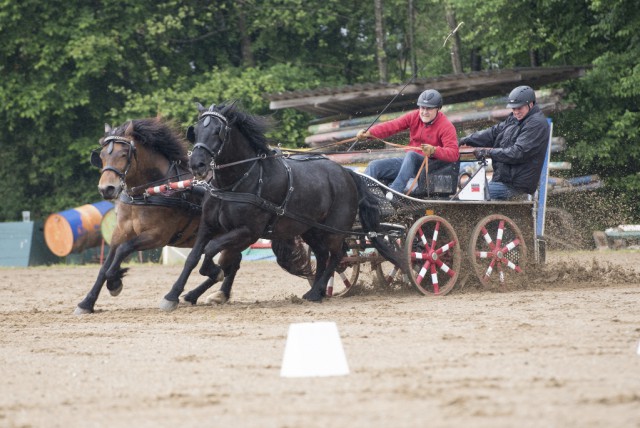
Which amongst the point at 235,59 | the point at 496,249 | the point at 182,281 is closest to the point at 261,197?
the point at 182,281

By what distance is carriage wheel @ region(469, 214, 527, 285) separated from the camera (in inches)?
418

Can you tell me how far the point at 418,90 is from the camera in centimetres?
1748

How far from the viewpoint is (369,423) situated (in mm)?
4391

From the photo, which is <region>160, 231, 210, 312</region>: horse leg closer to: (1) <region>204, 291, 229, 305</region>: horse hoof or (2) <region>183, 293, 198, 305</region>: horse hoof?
(2) <region>183, 293, 198, 305</region>: horse hoof

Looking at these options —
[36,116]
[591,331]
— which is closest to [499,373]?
[591,331]

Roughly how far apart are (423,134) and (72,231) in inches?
442

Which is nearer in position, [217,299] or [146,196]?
[146,196]

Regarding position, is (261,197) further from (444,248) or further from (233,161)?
(444,248)

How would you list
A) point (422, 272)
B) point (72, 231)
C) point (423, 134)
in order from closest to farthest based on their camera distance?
point (422, 272)
point (423, 134)
point (72, 231)

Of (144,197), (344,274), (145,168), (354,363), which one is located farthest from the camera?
(344,274)

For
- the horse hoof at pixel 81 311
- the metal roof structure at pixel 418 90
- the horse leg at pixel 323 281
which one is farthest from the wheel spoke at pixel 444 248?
the metal roof structure at pixel 418 90

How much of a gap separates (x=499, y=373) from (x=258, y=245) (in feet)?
43.9

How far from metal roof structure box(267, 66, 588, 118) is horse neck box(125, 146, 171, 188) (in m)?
7.26

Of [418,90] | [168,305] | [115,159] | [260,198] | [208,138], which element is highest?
[418,90]
